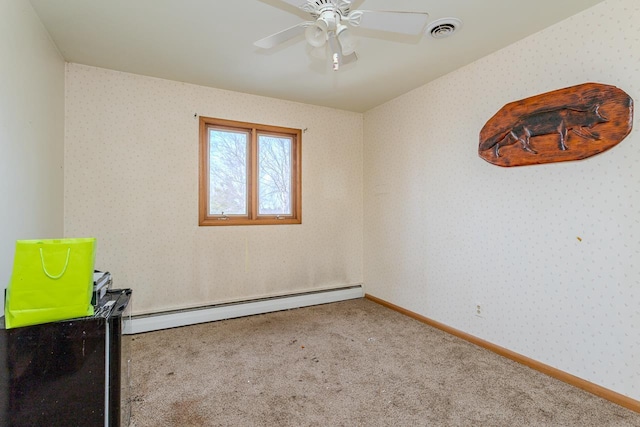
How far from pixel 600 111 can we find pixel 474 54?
1037 mm

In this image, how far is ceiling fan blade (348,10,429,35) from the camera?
1.56m

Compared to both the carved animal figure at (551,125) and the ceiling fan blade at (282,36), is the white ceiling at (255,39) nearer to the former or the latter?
the ceiling fan blade at (282,36)

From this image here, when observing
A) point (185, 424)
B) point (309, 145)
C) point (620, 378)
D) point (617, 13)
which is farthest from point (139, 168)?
point (620, 378)

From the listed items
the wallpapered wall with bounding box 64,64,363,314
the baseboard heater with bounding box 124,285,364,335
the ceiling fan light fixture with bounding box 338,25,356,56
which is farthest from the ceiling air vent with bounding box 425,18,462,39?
the baseboard heater with bounding box 124,285,364,335

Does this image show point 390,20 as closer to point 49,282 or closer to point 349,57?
point 349,57

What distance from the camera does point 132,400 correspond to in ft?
6.30

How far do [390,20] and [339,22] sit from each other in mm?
263

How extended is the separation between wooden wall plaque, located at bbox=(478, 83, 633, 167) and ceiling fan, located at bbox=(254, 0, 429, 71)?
1.18 m

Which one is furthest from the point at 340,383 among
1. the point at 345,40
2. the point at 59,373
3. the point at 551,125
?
the point at 551,125

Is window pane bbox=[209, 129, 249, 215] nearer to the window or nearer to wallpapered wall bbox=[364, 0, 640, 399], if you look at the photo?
the window

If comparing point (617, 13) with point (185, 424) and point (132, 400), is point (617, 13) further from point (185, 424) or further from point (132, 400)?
point (132, 400)

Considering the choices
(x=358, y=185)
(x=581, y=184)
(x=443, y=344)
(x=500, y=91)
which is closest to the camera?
(x=581, y=184)

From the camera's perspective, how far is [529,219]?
236cm

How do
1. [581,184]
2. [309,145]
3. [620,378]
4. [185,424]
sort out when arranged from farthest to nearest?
[309,145] < [581,184] < [620,378] < [185,424]
